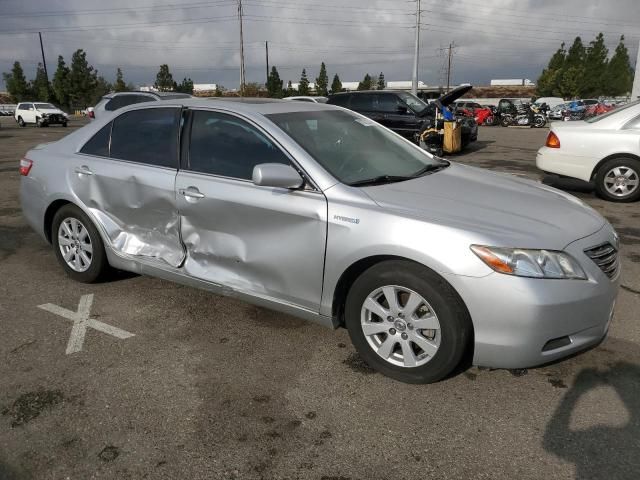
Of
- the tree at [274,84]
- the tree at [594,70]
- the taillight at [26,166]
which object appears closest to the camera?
the taillight at [26,166]

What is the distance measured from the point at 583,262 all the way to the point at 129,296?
131 inches

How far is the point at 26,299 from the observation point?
13.6 feet

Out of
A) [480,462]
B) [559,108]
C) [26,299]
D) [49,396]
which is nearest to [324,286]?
[480,462]

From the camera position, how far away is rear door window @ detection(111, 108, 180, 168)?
3.70 meters

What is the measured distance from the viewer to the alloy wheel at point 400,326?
106 inches

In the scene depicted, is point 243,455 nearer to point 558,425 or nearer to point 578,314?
point 558,425

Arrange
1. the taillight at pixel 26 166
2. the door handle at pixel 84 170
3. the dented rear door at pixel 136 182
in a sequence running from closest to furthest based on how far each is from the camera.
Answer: the dented rear door at pixel 136 182 < the door handle at pixel 84 170 < the taillight at pixel 26 166

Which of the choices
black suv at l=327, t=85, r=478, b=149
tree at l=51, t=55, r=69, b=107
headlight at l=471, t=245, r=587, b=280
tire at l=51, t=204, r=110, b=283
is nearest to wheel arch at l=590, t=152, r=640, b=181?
headlight at l=471, t=245, r=587, b=280

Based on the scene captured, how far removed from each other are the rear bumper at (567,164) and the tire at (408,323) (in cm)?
572

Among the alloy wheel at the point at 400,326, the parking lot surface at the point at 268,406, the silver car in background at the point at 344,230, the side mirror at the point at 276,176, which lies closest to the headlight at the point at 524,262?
the silver car in background at the point at 344,230

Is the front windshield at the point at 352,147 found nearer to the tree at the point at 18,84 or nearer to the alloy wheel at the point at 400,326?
the alloy wheel at the point at 400,326

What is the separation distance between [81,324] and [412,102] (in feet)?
38.8

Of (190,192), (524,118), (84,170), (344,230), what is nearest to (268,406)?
(344,230)

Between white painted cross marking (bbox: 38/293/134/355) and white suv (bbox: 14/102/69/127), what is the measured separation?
103 ft
